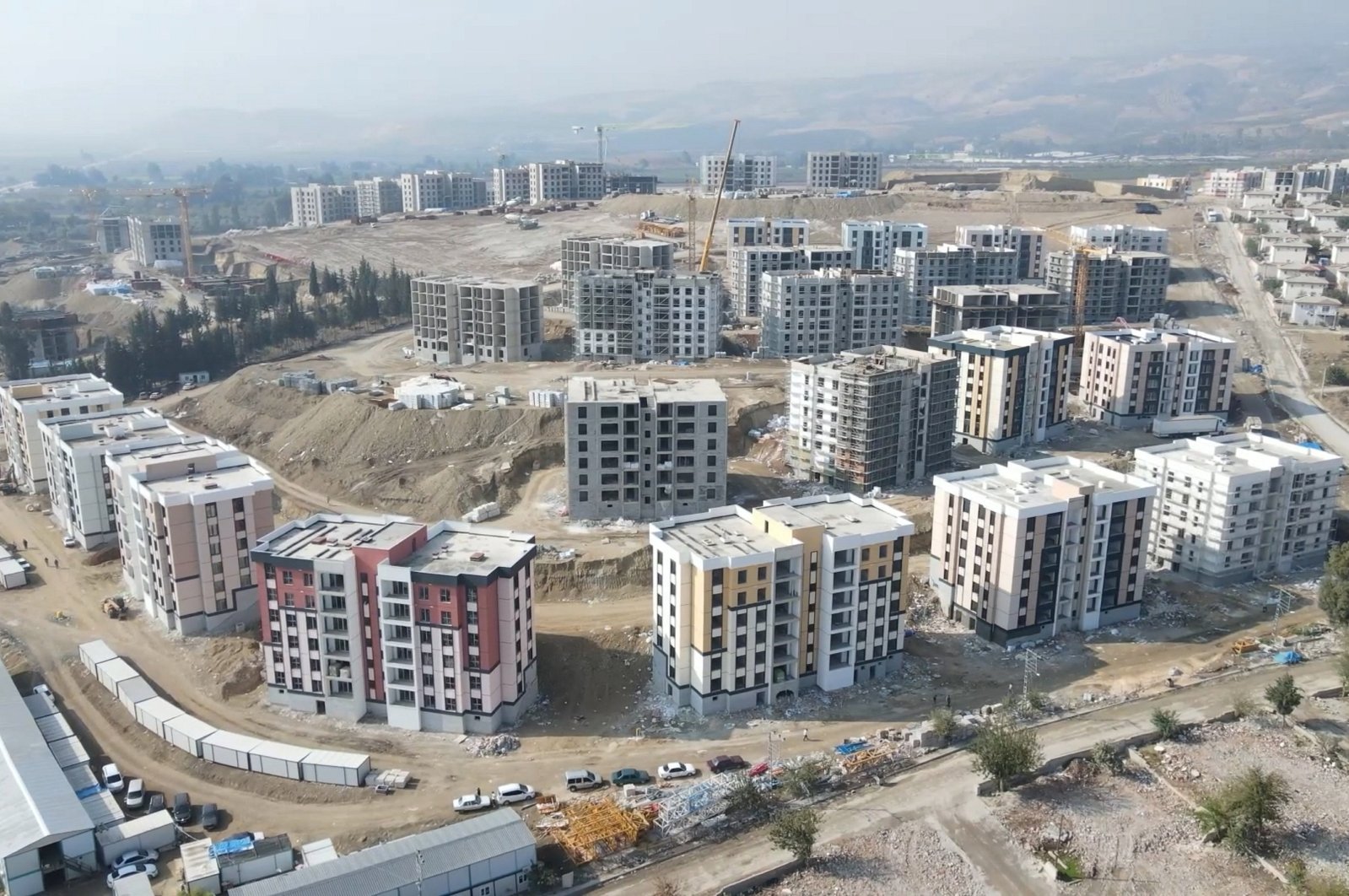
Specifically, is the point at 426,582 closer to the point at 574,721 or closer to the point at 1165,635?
the point at 574,721

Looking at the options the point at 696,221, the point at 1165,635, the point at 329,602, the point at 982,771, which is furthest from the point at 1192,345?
the point at 696,221

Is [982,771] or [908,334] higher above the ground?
[908,334]

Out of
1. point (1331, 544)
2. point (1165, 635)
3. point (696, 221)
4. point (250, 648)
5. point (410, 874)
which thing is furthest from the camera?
point (696, 221)

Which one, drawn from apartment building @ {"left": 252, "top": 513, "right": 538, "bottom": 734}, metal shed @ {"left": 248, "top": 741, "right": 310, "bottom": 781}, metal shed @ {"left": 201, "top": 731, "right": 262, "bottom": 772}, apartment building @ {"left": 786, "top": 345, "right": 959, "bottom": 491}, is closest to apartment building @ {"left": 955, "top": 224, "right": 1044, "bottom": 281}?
apartment building @ {"left": 786, "top": 345, "right": 959, "bottom": 491}

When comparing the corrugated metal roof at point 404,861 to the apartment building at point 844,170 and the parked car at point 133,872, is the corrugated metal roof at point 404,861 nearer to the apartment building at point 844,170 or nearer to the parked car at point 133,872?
the parked car at point 133,872

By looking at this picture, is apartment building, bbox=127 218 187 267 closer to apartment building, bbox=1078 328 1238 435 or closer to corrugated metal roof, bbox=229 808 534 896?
apartment building, bbox=1078 328 1238 435

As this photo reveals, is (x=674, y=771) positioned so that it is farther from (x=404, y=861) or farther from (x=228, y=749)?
(x=228, y=749)
